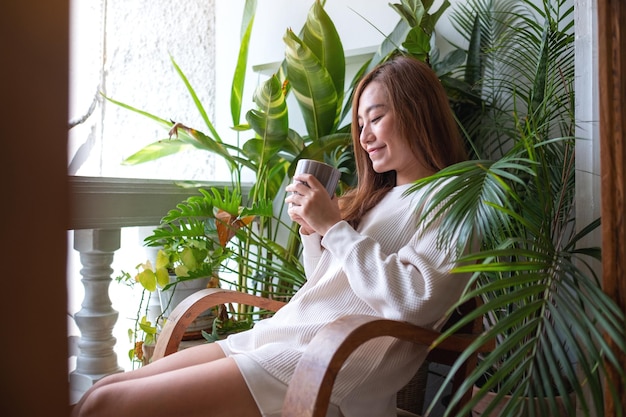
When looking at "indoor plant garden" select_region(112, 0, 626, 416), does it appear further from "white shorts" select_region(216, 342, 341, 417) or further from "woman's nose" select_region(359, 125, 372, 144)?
"white shorts" select_region(216, 342, 341, 417)

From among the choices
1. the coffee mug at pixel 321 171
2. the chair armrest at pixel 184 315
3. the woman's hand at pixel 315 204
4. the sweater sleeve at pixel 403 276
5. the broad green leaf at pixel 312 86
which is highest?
the broad green leaf at pixel 312 86

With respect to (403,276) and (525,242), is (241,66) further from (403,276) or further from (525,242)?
(525,242)

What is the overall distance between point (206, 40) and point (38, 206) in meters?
2.68

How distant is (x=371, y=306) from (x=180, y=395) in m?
0.41

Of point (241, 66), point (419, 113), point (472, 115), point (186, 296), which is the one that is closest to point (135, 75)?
point (241, 66)

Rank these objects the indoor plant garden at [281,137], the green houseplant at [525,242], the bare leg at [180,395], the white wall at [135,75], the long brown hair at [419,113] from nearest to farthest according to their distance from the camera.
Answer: the green houseplant at [525,242], the bare leg at [180,395], the long brown hair at [419,113], the indoor plant garden at [281,137], the white wall at [135,75]

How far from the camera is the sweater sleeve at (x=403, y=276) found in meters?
1.14

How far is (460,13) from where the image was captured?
2027mm

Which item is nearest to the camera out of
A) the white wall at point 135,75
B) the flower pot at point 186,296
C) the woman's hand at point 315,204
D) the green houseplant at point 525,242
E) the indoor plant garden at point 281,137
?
the green houseplant at point 525,242

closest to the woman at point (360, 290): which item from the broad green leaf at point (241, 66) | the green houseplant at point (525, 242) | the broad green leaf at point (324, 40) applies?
the green houseplant at point (525, 242)

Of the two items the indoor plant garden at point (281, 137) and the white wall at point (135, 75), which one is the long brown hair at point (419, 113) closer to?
the indoor plant garden at point (281, 137)

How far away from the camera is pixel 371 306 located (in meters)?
1.22

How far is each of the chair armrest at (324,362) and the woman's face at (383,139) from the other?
0.56m

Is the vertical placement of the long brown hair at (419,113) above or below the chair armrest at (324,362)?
above
